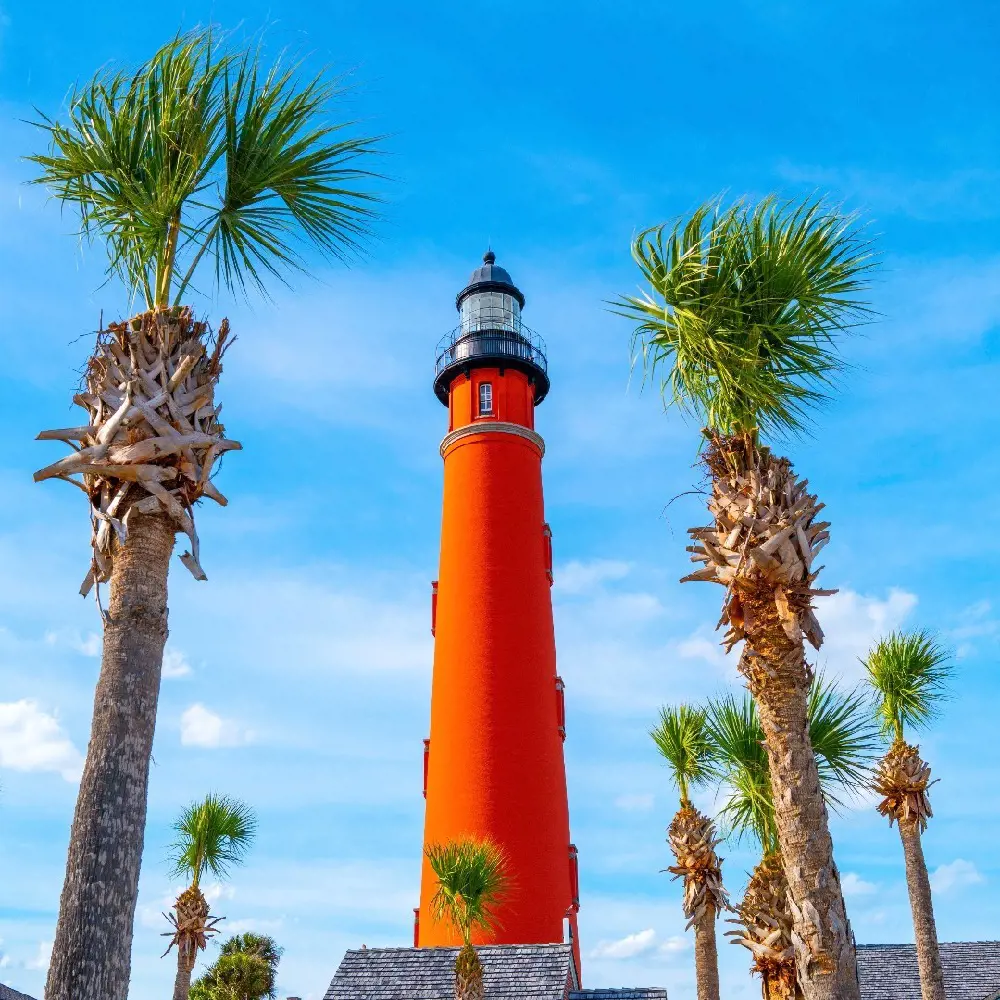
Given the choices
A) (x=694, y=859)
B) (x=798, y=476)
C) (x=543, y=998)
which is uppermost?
(x=798, y=476)

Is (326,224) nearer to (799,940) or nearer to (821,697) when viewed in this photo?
(799,940)

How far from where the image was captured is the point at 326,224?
31.8 feet

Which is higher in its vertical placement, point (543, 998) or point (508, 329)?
point (508, 329)

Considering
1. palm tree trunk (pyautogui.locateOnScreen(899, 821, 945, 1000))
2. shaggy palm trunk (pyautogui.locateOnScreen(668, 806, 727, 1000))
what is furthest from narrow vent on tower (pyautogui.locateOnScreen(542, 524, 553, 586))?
palm tree trunk (pyautogui.locateOnScreen(899, 821, 945, 1000))

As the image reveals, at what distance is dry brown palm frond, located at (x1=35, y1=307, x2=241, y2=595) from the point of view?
7.93 meters

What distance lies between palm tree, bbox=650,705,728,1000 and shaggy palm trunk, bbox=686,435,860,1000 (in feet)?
42.9

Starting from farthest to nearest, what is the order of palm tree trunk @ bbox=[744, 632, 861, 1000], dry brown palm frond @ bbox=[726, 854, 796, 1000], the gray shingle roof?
1. the gray shingle roof
2. dry brown palm frond @ bbox=[726, 854, 796, 1000]
3. palm tree trunk @ bbox=[744, 632, 861, 1000]

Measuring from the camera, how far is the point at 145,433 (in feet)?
26.7

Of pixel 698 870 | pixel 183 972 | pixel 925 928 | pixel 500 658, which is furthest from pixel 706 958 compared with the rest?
pixel 183 972

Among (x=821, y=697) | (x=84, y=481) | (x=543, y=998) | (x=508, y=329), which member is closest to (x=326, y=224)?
(x=84, y=481)

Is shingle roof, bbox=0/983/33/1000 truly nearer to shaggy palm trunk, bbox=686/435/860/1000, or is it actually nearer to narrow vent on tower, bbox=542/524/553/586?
narrow vent on tower, bbox=542/524/553/586

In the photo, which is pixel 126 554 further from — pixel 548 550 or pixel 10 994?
pixel 548 550

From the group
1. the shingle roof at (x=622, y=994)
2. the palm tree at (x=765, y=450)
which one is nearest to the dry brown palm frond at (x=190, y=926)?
the shingle roof at (x=622, y=994)

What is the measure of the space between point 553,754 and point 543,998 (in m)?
7.36
